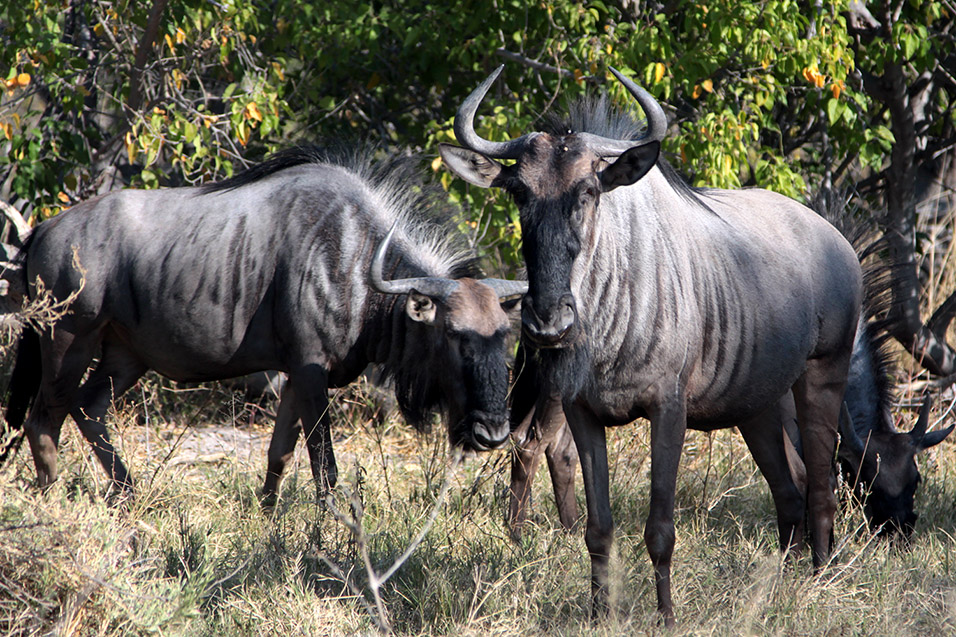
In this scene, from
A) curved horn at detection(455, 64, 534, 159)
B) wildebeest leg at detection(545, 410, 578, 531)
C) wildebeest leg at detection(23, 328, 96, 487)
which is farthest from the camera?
wildebeest leg at detection(23, 328, 96, 487)

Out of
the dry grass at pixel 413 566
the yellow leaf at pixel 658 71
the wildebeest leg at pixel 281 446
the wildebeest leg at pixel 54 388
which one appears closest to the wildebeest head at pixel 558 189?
the dry grass at pixel 413 566

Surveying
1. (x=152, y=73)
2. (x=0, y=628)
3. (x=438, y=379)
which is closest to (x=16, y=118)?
(x=152, y=73)

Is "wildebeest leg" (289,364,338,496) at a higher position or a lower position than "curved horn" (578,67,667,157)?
lower

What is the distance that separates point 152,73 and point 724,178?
342 cm

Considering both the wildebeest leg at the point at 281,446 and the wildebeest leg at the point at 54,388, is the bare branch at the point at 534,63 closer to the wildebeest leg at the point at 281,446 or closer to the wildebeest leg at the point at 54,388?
the wildebeest leg at the point at 281,446

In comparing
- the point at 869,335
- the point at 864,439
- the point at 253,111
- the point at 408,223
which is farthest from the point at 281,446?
the point at 869,335

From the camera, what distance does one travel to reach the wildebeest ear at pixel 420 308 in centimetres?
447

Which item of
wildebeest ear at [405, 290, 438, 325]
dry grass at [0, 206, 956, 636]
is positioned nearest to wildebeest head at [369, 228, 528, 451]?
wildebeest ear at [405, 290, 438, 325]

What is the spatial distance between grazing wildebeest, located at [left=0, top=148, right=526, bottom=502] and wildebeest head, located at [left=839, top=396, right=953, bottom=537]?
1.72 metres

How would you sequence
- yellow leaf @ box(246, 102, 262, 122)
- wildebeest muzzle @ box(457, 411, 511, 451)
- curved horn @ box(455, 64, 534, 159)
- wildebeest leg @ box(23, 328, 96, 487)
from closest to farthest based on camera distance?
curved horn @ box(455, 64, 534, 159), wildebeest muzzle @ box(457, 411, 511, 451), wildebeest leg @ box(23, 328, 96, 487), yellow leaf @ box(246, 102, 262, 122)

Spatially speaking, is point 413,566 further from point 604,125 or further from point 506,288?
point 604,125

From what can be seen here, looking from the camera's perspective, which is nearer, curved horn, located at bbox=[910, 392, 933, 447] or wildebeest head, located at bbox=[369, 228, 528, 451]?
wildebeest head, located at bbox=[369, 228, 528, 451]

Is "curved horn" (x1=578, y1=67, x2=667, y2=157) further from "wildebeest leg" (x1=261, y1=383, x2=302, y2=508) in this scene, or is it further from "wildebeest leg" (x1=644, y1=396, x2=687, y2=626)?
"wildebeest leg" (x1=261, y1=383, x2=302, y2=508)

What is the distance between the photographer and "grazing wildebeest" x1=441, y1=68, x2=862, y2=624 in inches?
126
